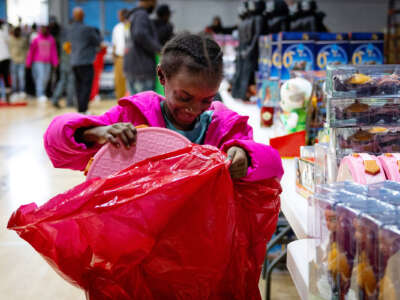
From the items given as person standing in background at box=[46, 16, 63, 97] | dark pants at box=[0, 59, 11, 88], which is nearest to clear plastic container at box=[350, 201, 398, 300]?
person standing in background at box=[46, 16, 63, 97]

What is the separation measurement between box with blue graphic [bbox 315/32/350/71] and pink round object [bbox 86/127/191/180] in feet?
5.97

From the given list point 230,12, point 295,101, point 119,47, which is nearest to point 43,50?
point 119,47

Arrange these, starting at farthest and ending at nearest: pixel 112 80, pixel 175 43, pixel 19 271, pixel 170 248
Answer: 1. pixel 112 80
2. pixel 19 271
3. pixel 175 43
4. pixel 170 248

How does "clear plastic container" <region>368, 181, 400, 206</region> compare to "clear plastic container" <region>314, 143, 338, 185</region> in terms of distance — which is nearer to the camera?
"clear plastic container" <region>368, 181, 400, 206</region>

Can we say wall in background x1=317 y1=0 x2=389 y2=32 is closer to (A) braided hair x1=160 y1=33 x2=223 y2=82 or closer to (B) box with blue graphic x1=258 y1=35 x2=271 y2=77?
(B) box with blue graphic x1=258 y1=35 x2=271 y2=77

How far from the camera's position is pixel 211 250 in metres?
0.96

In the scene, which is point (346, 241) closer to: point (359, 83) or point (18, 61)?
point (359, 83)

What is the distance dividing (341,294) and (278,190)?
1.05 feet

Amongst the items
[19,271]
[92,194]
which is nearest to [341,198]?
[92,194]

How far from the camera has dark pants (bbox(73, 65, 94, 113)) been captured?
6.83m

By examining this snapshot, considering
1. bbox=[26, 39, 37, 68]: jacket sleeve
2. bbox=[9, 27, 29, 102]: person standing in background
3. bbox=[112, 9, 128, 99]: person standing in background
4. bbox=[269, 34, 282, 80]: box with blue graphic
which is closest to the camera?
bbox=[269, 34, 282, 80]: box with blue graphic

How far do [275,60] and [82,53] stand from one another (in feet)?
14.8

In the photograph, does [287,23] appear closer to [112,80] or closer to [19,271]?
[19,271]

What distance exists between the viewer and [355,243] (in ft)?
2.61
